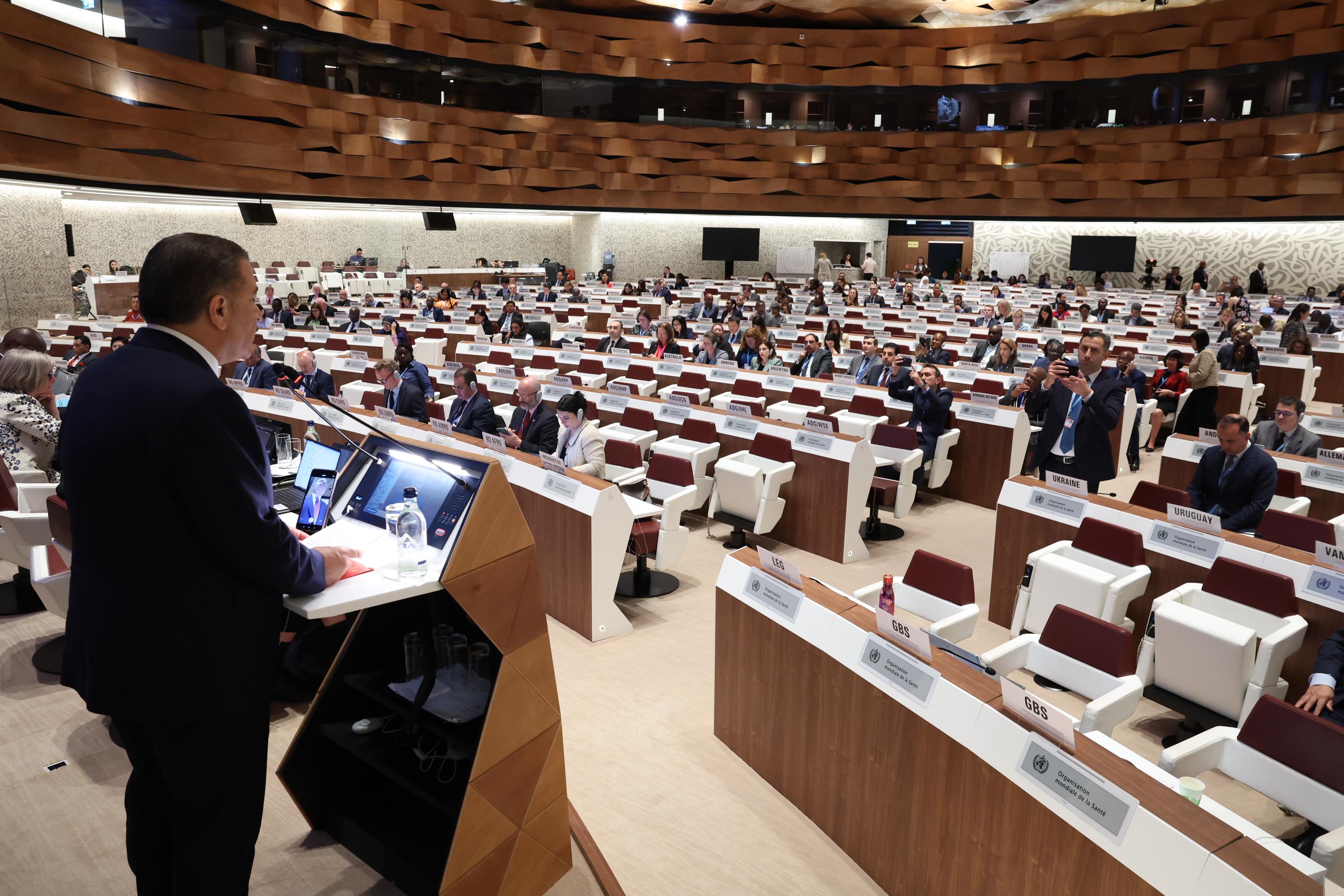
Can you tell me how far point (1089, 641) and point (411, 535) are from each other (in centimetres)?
265

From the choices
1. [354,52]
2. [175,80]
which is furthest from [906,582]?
[354,52]

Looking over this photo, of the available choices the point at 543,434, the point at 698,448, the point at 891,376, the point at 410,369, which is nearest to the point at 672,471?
the point at 698,448

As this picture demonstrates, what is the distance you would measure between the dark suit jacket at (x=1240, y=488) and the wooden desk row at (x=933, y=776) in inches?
123

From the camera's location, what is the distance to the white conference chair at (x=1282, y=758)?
269 centimetres

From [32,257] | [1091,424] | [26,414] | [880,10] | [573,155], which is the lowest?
[1091,424]

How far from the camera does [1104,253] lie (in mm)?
26891

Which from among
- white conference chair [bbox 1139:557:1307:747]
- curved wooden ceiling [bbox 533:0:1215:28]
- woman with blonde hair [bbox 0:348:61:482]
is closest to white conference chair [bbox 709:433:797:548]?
white conference chair [bbox 1139:557:1307:747]

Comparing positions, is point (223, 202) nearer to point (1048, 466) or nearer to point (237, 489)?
point (1048, 466)

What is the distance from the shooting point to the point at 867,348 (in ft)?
30.2

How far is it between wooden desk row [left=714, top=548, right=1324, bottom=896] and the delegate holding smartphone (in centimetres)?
166

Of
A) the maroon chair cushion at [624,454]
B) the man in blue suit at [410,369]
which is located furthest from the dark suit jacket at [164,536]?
the man in blue suit at [410,369]

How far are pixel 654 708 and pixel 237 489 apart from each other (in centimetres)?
289

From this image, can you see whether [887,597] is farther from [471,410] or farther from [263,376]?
[263,376]

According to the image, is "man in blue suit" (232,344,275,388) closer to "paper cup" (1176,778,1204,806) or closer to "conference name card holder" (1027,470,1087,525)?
"conference name card holder" (1027,470,1087,525)
